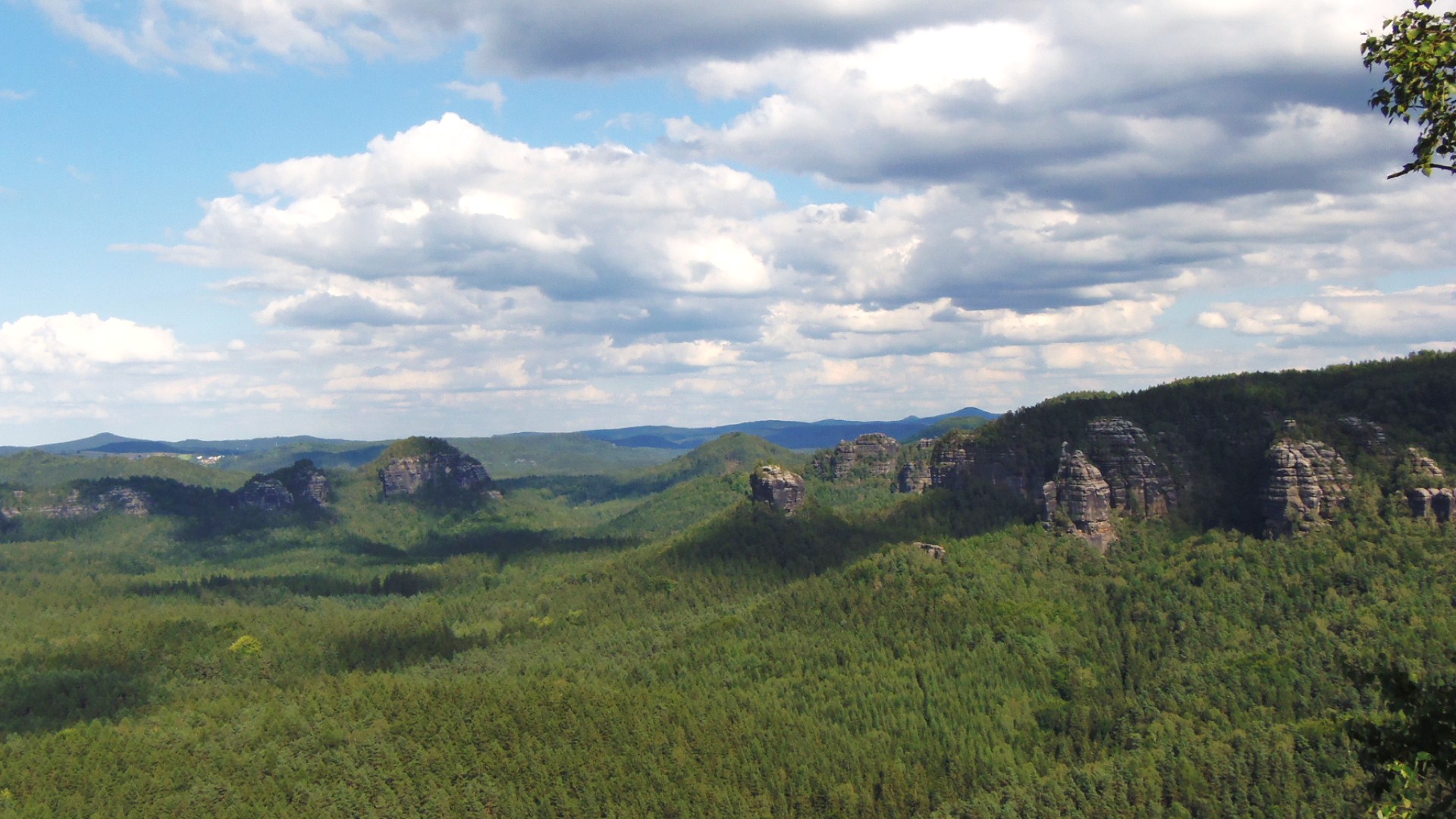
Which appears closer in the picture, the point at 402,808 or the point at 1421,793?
the point at 1421,793

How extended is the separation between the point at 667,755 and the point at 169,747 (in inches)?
3400

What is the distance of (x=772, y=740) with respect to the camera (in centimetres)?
17325

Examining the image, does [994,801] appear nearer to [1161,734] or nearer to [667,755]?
[1161,734]

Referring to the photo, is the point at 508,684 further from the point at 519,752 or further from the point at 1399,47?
the point at 1399,47

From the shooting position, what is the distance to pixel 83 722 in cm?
19350

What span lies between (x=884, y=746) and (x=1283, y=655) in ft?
250

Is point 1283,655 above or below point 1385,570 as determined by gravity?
below

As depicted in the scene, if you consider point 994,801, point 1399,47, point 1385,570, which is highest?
point 1399,47

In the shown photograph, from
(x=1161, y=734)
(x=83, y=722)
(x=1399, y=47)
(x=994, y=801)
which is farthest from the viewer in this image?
(x=83, y=722)

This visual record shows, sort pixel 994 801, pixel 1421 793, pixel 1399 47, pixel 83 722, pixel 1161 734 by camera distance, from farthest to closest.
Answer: pixel 83 722, pixel 1161 734, pixel 994 801, pixel 1399 47, pixel 1421 793

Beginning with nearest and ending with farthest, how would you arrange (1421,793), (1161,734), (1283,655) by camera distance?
(1421,793)
(1161,734)
(1283,655)

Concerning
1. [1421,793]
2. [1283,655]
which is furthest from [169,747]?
[1283,655]

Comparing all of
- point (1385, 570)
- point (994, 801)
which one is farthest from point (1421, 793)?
point (1385, 570)

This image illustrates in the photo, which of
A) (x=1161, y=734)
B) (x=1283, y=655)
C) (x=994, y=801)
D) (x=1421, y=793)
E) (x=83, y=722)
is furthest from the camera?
(x=83, y=722)
